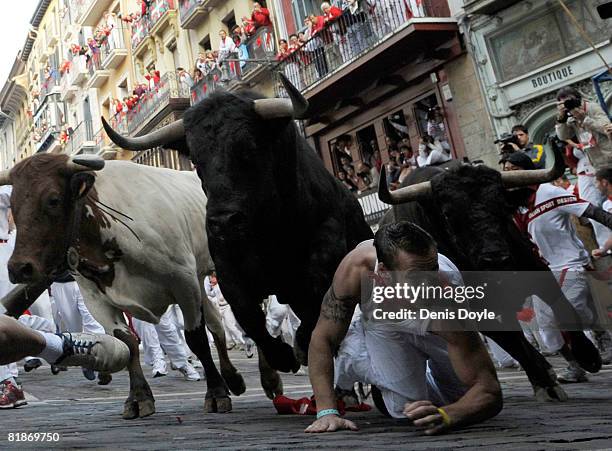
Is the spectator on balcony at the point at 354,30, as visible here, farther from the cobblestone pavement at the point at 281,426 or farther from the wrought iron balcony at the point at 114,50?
the wrought iron balcony at the point at 114,50

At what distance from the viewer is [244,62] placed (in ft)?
79.7

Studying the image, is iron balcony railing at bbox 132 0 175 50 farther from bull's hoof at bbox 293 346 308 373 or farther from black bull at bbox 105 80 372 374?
bull's hoof at bbox 293 346 308 373

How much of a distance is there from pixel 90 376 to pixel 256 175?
5.98m

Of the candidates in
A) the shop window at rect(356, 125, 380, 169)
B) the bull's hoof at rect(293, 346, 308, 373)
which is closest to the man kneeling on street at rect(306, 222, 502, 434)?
the bull's hoof at rect(293, 346, 308, 373)

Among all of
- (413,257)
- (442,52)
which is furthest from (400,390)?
(442,52)

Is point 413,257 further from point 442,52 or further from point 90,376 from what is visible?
point 442,52

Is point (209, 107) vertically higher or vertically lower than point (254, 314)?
higher

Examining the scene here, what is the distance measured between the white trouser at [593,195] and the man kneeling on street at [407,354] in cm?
548

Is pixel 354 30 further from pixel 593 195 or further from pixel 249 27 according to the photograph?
pixel 593 195

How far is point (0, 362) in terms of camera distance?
10.3 feet

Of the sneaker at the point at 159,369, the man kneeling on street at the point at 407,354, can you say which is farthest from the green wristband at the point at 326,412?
the sneaker at the point at 159,369

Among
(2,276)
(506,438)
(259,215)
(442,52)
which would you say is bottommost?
(506,438)

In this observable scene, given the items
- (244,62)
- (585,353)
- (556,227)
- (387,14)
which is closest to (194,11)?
(244,62)

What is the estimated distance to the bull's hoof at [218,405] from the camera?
5539 millimetres
